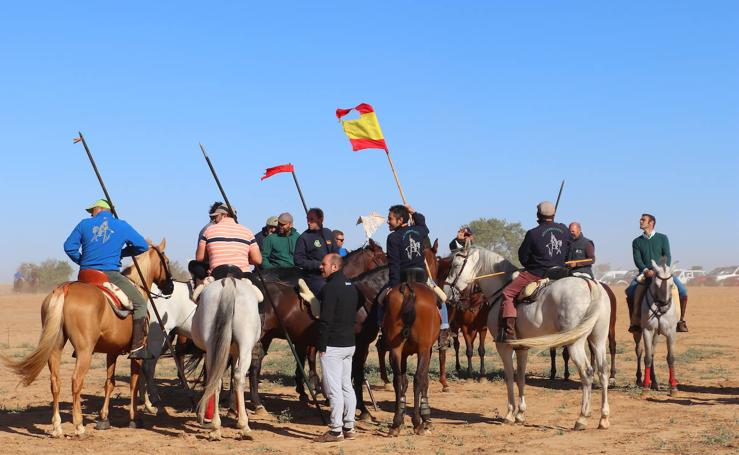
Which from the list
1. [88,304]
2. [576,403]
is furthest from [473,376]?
[88,304]

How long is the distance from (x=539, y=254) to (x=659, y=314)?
414 cm

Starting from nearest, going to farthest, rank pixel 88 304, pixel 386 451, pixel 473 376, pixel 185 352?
1. pixel 386 451
2. pixel 88 304
3. pixel 185 352
4. pixel 473 376

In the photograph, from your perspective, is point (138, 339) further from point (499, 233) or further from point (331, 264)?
point (499, 233)

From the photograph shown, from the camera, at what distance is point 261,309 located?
40.3ft

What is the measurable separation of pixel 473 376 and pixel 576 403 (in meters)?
3.59

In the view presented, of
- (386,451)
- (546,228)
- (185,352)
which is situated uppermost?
(546,228)

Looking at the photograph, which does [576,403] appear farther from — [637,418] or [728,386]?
[728,386]

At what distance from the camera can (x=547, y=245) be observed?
11875mm

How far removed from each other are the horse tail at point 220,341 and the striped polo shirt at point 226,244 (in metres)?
0.64

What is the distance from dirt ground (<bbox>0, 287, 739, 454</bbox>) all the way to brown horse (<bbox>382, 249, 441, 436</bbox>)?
476 millimetres

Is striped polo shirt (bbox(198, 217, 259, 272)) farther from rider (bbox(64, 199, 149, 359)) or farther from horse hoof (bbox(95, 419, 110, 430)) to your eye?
horse hoof (bbox(95, 419, 110, 430))

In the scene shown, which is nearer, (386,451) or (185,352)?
(386,451)

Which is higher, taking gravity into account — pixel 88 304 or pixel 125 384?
pixel 88 304

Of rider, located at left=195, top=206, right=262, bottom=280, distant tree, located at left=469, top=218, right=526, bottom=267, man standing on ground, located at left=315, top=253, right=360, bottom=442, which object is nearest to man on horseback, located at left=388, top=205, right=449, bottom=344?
man standing on ground, located at left=315, top=253, right=360, bottom=442
